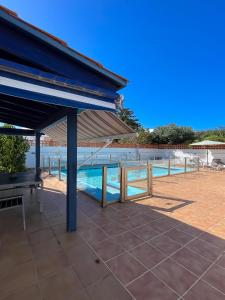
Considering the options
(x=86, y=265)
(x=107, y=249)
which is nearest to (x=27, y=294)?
(x=86, y=265)

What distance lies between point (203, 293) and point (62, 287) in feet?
7.47

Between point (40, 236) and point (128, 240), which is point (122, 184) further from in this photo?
point (40, 236)

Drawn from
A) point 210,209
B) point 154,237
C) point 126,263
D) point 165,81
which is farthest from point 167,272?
point 165,81

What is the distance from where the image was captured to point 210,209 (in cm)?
625

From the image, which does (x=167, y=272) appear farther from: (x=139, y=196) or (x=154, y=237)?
(x=139, y=196)

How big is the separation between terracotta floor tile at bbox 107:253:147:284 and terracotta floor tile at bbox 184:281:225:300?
82 centimetres

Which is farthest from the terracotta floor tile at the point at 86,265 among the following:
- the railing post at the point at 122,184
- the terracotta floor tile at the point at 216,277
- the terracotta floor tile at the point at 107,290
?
the railing post at the point at 122,184

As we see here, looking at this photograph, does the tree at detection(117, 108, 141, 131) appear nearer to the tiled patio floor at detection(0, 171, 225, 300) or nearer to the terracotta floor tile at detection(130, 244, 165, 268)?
the tiled patio floor at detection(0, 171, 225, 300)

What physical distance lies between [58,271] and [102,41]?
16.1 metres

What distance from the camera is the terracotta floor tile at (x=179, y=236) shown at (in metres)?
4.12

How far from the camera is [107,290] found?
259 cm

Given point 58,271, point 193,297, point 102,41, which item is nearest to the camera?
point 193,297

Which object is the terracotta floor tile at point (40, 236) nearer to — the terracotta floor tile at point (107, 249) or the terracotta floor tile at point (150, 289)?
the terracotta floor tile at point (107, 249)

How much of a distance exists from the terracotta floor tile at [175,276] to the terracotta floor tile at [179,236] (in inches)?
37.6
